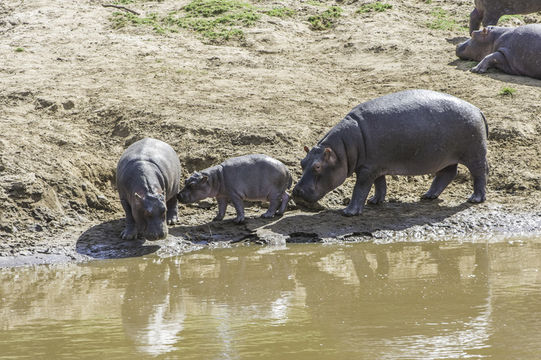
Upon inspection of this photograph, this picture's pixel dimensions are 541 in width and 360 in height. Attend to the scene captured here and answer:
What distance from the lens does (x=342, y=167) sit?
31.5 feet

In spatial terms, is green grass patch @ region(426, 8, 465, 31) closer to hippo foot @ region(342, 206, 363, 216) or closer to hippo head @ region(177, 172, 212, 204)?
hippo foot @ region(342, 206, 363, 216)

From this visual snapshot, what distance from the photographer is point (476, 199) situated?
389 inches

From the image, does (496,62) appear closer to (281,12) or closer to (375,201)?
(281,12)

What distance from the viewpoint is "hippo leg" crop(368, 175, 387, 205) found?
9984 millimetres

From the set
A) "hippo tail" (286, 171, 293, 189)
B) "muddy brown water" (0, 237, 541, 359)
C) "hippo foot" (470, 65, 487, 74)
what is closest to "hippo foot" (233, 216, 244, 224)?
"muddy brown water" (0, 237, 541, 359)

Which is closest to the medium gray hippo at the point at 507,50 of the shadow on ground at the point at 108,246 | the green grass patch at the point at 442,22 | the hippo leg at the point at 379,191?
the green grass patch at the point at 442,22

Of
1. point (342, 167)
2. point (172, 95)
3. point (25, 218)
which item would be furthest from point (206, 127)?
point (25, 218)

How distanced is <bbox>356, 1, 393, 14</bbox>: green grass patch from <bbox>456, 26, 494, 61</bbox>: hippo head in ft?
8.66

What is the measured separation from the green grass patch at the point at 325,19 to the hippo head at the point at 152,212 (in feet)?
28.0

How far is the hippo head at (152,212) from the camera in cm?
845

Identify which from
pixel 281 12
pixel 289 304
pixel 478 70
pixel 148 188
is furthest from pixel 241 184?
pixel 281 12

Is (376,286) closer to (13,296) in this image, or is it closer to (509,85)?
(13,296)

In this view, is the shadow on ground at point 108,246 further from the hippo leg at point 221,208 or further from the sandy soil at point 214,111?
the hippo leg at point 221,208

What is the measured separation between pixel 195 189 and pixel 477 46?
7.03 m
